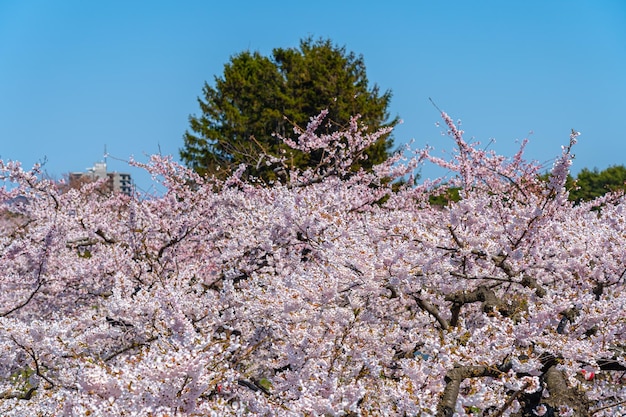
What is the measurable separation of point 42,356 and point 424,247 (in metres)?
3.83

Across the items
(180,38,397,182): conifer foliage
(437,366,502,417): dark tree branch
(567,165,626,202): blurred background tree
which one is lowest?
(437,366,502,417): dark tree branch

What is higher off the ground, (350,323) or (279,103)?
(279,103)

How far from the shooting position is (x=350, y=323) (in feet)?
18.1

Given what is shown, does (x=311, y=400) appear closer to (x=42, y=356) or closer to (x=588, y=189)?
(x=42, y=356)

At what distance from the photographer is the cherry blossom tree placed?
4082mm

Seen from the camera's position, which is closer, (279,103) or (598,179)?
(279,103)

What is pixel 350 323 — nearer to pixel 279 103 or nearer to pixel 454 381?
pixel 454 381

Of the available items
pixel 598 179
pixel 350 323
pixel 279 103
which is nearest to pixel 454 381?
pixel 350 323

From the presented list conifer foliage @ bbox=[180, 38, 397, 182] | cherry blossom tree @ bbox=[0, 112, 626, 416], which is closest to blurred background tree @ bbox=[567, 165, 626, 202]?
conifer foliage @ bbox=[180, 38, 397, 182]

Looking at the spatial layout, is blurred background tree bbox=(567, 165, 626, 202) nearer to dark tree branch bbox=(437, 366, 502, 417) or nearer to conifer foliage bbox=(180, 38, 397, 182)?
conifer foliage bbox=(180, 38, 397, 182)

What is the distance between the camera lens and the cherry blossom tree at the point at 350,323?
161 inches

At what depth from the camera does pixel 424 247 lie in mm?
5883

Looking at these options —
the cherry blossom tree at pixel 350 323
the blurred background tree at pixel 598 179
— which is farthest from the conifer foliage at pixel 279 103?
the blurred background tree at pixel 598 179

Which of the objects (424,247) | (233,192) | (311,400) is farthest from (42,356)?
(233,192)
